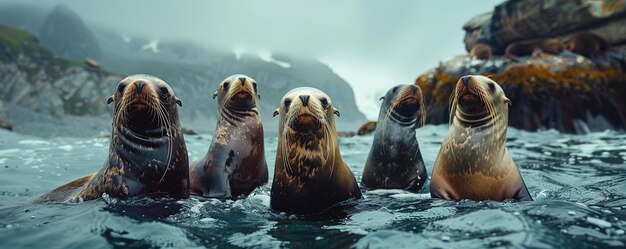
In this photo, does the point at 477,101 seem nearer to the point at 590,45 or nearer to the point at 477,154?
the point at 477,154

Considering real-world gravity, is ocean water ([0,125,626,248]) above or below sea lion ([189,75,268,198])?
below

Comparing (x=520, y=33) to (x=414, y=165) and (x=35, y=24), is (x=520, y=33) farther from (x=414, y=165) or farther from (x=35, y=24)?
(x=35, y=24)

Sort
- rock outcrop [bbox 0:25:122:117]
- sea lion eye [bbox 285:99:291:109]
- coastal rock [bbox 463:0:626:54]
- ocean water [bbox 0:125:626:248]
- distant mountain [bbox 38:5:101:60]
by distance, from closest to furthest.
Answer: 1. ocean water [bbox 0:125:626:248]
2. sea lion eye [bbox 285:99:291:109]
3. coastal rock [bbox 463:0:626:54]
4. rock outcrop [bbox 0:25:122:117]
5. distant mountain [bbox 38:5:101:60]

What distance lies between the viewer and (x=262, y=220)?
4062mm

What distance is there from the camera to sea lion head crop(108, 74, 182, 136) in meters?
4.42

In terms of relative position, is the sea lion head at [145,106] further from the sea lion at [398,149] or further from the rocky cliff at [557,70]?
the rocky cliff at [557,70]

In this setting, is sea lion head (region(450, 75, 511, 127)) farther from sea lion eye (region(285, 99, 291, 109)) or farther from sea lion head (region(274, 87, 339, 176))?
sea lion eye (region(285, 99, 291, 109))

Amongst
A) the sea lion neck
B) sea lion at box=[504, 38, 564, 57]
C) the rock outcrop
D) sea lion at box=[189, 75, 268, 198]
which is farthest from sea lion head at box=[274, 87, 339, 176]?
the rock outcrop

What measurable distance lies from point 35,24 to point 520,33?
181 metres

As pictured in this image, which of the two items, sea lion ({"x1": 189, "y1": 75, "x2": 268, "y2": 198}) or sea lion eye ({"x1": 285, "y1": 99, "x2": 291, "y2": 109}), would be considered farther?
sea lion ({"x1": 189, "y1": 75, "x2": 268, "y2": 198})

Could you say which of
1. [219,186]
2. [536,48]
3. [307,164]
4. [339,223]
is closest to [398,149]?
[307,164]

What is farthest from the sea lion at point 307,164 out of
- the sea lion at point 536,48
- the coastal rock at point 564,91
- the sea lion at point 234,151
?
the sea lion at point 536,48

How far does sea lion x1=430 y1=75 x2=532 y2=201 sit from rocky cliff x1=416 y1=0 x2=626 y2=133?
11.7 m

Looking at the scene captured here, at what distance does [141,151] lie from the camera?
4555 millimetres
